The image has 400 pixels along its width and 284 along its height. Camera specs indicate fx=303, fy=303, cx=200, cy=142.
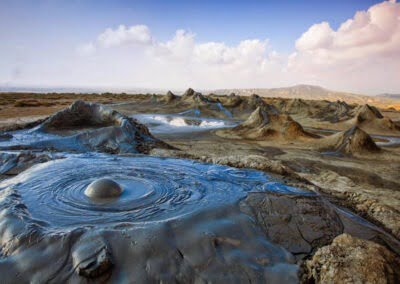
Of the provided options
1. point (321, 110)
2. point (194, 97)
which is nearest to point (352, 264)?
point (194, 97)

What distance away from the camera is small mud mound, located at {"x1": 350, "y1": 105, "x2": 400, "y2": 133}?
54.2 feet

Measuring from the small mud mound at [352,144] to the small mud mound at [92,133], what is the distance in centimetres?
638

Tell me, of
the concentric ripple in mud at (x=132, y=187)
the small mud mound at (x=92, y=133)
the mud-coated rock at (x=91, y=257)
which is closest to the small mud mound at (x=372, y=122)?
the small mud mound at (x=92, y=133)

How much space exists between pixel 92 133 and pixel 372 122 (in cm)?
1663

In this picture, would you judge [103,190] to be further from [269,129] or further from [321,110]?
[321,110]

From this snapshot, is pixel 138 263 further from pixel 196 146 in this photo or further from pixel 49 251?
pixel 196 146

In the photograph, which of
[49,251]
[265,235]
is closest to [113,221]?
[49,251]

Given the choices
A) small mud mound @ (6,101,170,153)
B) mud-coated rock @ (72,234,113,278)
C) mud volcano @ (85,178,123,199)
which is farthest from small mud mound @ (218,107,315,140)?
mud-coated rock @ (72,234,113,278)

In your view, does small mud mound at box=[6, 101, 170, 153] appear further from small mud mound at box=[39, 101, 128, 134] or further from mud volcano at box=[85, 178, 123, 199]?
mud volcano at box=[85, 178, 123, 199]

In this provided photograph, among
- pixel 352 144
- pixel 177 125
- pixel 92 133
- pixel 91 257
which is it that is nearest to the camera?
pixel 91 257

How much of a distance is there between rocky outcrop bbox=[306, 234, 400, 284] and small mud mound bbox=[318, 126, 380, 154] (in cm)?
842

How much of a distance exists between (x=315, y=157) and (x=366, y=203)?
5558 millimetres

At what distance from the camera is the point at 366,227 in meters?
3.15

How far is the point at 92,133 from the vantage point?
6.25m
